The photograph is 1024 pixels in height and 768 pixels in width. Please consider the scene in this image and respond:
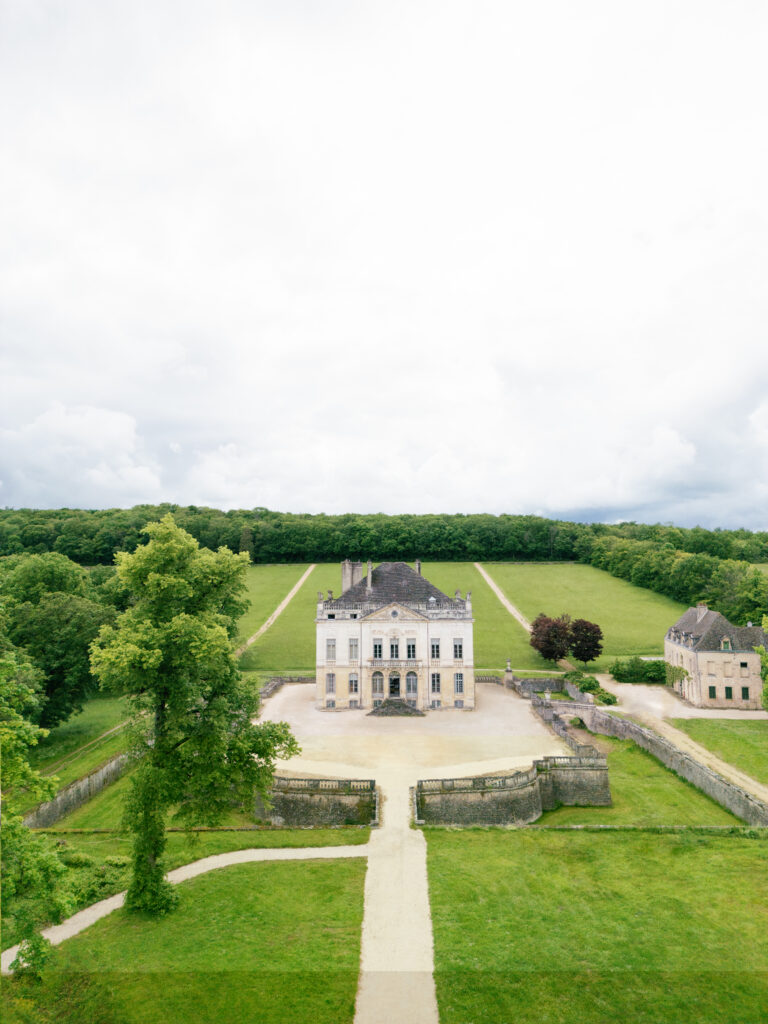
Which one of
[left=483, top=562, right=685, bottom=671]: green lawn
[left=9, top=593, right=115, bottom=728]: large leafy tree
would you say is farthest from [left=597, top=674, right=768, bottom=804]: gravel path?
[left=9, top=593, right=115, bottom=728]: large leafy tree

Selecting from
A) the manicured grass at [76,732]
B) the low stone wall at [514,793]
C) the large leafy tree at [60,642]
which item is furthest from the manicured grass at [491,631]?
the large leafy tree at [60,642]

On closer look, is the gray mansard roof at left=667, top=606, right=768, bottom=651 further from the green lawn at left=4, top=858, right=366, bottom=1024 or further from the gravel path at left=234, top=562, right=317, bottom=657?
the gravel path at left=234, top=562, right=317, bottom=657

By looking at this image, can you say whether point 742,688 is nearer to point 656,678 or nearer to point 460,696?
point 656,678

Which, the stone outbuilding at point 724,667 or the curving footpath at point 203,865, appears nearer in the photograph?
the curving footpath at point 203,865

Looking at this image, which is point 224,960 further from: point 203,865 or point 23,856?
point 23,856

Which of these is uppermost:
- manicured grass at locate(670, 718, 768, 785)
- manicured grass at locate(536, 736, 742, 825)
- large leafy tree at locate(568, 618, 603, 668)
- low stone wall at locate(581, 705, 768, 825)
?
large leafy tree at locate(568, 618, 603, 668)

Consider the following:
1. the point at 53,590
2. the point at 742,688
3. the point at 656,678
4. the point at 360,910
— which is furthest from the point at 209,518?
the point at 360,910

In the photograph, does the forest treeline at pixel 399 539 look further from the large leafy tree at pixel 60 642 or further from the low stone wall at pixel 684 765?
the low stone wall at pixel 684 765
